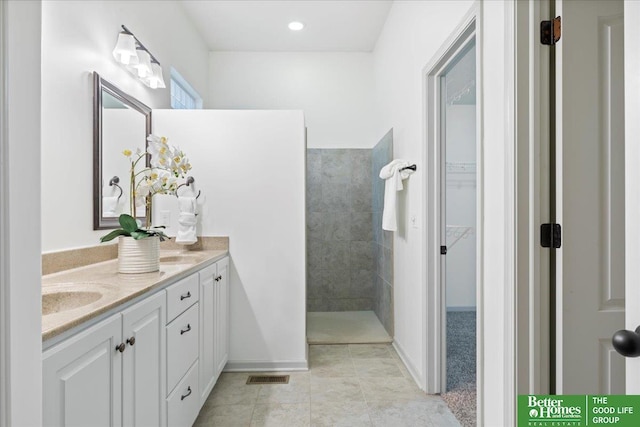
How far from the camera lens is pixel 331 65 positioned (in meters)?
4.17

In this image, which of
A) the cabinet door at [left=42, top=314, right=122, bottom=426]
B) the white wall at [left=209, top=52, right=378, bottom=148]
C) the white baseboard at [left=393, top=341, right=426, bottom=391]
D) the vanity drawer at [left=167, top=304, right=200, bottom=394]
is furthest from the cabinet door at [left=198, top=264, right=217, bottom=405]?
the white wall at [left=209, top=52, right=378, bottom=148]

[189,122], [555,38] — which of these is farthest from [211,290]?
[555,38]

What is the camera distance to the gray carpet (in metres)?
2.07

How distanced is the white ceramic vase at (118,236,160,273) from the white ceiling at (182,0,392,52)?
2.49 meters

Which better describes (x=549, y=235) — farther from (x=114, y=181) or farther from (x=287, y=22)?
(x=287, y=22)

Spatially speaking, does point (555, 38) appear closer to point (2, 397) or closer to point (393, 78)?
point (2, 397)

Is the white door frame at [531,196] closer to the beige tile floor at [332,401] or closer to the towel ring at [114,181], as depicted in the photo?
the beige tile floor at [332,401]

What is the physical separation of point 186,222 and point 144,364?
1325 millimetres

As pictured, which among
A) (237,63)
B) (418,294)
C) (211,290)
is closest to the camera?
(211,290)

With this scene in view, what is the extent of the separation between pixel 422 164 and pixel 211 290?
1.56m

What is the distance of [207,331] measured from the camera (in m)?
2.11

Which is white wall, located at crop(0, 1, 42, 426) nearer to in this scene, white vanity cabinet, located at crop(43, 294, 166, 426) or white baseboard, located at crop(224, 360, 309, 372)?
white vanity cabinet, located at crop(43, 294, 166, 426)

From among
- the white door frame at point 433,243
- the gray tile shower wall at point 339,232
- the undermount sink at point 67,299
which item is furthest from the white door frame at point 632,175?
the gray tile shower wall at point 339,232

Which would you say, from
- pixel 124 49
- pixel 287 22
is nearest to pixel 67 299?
pixel 124 49
